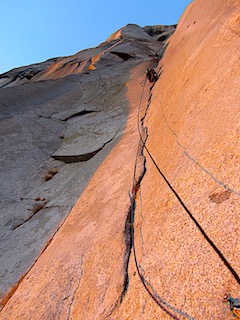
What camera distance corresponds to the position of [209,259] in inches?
75.9

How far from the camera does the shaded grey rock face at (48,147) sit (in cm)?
441

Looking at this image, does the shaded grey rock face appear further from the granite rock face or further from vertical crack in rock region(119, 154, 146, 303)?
vertical crack in rock region(119, 154, 146, 303)

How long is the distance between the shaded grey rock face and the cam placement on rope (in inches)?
109

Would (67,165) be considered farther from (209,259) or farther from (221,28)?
(209,259)

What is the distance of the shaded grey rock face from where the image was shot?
4.41 metres

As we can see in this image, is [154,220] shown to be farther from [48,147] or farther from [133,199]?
[48,147]

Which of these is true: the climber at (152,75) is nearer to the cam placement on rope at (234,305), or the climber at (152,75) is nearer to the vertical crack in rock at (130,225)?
the vertical crack in rock at (130,225)

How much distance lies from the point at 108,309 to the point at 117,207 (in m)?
1.40

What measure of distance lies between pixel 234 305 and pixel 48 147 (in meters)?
6.75

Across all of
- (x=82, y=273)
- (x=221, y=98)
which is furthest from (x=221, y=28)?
(x=82, y=273)

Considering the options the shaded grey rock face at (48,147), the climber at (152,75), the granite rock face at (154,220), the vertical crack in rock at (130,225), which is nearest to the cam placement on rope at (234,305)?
the granite rock face at (154,220)

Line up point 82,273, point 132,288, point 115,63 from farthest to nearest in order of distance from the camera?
1. point 115,63
2. point 82,273
3. point 132,288

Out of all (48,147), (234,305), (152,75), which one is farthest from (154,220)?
(152,75)

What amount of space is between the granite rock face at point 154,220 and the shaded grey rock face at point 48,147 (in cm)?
5
